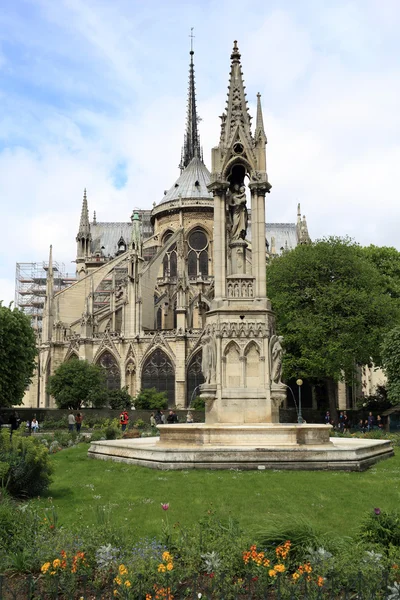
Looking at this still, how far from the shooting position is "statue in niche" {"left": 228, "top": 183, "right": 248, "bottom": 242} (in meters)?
17.1

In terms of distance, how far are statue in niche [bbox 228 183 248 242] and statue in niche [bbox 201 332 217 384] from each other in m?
2.99

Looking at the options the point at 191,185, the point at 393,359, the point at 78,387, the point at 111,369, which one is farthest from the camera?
the point at 191,185

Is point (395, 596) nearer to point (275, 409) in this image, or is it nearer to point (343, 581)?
point (343, 581)

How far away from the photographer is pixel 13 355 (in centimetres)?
3466

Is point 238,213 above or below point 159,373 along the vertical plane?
above

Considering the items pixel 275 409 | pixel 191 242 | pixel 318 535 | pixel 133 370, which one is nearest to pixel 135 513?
pixel 318 535

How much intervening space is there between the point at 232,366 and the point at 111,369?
40.5 m

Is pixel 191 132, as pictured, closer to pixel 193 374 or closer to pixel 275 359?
pixel 193 374

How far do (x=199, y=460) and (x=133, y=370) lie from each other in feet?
138

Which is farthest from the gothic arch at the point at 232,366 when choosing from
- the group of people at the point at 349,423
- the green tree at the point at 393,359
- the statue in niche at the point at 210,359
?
the group of people at the point at 349,423

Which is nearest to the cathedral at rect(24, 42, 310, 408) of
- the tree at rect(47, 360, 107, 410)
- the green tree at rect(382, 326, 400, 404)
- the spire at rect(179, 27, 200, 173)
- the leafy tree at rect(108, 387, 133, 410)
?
the leafy tree at rect(108, 387, 133, 410)

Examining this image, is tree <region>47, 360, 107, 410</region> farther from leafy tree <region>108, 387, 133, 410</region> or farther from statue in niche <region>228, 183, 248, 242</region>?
statue in niche <region>228, 183, 248, 242</region>

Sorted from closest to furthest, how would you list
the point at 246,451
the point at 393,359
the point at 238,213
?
the point at 246,451, the point at 238,213, the point at 393,359

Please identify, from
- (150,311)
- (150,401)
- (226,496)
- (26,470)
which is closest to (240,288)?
(226,496)
